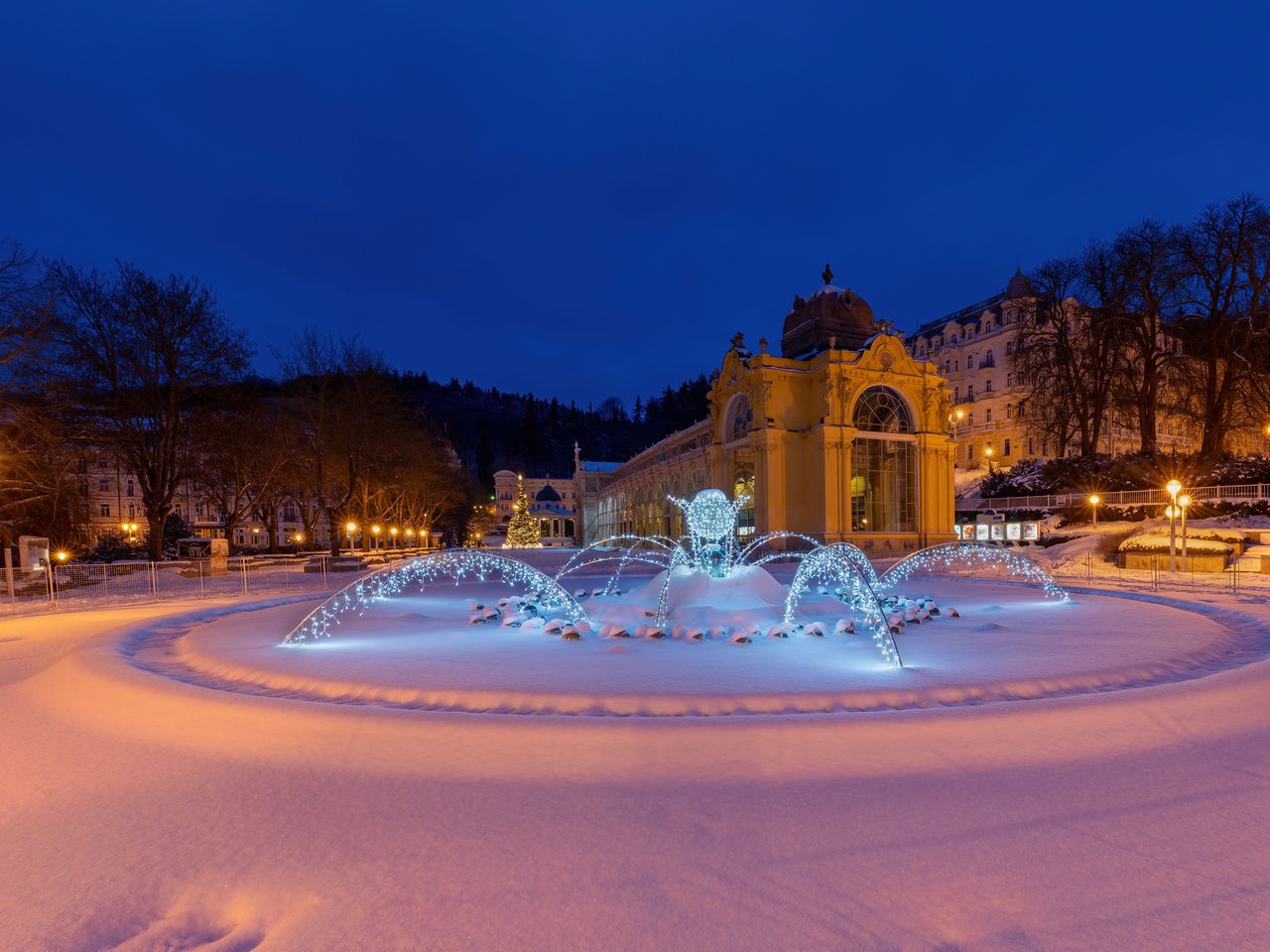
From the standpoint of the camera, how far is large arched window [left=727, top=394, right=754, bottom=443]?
43794mm

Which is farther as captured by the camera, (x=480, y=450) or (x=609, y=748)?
(x=480, y=450)

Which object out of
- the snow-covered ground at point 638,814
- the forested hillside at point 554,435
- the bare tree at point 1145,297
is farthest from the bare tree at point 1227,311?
the forested hillside at point 554,435

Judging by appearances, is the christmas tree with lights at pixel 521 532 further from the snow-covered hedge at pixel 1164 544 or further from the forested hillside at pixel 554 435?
the forested hillside at pixel 554 435

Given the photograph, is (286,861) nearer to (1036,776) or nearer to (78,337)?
(1036,776)

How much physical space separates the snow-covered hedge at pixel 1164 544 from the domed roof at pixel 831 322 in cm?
2052

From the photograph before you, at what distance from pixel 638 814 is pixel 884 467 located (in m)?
41.9

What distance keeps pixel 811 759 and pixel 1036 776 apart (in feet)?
5.63

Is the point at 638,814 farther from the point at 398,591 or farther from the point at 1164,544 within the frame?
the point at 1164,544

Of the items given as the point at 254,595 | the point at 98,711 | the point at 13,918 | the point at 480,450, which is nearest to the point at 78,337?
Answer: the point at 254,595

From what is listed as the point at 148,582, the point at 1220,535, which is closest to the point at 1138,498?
the point at 1220,535

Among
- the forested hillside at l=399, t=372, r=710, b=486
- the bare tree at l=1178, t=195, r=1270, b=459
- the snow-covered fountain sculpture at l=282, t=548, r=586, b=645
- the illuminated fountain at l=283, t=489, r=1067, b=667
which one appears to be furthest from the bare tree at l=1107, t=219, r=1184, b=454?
the forested hillside at l=399, t=372, r=710, b=486

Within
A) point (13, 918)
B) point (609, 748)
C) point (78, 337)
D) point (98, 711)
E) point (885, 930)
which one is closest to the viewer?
point (885, 930)

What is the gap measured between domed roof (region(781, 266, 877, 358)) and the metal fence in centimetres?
3180

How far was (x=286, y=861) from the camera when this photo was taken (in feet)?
13.3
